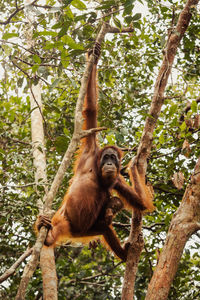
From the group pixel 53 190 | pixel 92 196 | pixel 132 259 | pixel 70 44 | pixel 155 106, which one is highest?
pixel 70 44

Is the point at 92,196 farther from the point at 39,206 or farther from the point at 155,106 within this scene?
the point at 155,106

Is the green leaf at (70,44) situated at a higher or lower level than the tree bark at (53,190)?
higher

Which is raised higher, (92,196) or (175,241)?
(92,196)

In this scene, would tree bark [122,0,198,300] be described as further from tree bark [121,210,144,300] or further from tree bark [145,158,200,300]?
tree bark [145,158,200,300]

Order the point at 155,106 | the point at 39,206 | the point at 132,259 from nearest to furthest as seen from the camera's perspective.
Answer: the point at 132,259 < the point at 155,106 < the point at 39,206

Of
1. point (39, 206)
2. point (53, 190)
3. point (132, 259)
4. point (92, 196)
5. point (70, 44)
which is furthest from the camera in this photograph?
point (39, 206)

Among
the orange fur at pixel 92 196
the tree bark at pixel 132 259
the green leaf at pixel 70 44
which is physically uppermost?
the green leaf at pixel 70 44

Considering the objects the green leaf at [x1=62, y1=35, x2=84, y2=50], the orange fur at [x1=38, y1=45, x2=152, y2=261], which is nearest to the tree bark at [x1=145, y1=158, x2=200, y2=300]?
the orange fur at [x1=38, y1=45, x2=152, y2=261]

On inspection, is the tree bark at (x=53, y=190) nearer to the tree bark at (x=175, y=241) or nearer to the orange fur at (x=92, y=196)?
the orange fur at (x=92, y=196)

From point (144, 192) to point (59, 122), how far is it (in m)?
2.71

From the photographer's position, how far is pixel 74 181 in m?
4.50

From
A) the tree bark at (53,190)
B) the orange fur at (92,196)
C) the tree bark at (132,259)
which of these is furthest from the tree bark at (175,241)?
the tree bark at (53,190)

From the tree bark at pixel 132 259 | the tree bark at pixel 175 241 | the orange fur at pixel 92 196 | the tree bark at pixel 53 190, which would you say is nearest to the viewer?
the tree bark at pixel 53 190

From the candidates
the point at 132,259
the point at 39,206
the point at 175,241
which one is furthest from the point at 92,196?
the point at 175,241
